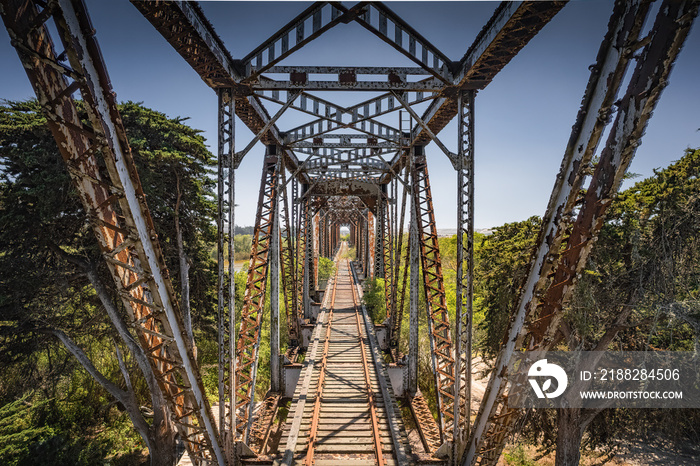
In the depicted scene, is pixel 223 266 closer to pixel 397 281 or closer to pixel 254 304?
pixel 254 304

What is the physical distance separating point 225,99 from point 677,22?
573 cm

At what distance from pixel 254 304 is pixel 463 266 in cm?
491

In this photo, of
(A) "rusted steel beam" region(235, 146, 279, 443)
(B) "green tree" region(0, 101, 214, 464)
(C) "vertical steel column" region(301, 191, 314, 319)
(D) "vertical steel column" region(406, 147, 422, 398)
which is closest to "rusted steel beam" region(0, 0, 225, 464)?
(A) "rusted steel beam" region(235, 146, 279, 443)

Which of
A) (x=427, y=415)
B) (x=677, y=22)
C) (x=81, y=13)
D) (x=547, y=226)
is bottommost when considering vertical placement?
(x=427, y=415)

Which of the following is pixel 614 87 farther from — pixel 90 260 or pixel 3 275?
pixel 3 275

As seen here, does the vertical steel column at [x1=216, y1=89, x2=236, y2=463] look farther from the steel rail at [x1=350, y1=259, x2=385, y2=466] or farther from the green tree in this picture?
the green tree

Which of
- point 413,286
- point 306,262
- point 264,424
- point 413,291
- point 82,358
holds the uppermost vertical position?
point 306,262

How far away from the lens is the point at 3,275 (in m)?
8.12

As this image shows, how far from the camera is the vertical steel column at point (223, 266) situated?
577cm

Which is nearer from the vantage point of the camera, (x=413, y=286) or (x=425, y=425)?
(x=425, y=425)

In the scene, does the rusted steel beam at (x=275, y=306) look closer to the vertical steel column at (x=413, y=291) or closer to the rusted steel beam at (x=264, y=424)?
the rusted steel beam at (x=264, y=424)

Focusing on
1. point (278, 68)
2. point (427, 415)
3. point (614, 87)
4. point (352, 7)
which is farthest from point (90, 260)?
point (614, 87)

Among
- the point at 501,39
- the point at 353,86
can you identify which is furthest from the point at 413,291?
the point at 501,39

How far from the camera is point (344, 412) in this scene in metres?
8.12
